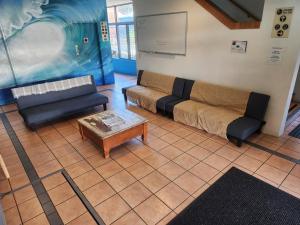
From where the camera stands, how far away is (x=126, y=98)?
5250mm

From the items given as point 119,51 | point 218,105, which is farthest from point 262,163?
point 119,51

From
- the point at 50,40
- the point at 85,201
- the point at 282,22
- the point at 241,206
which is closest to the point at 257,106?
the point at 282,22

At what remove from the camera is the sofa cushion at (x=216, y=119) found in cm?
324

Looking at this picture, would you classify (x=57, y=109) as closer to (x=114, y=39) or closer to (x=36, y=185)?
(x=36, y=185)

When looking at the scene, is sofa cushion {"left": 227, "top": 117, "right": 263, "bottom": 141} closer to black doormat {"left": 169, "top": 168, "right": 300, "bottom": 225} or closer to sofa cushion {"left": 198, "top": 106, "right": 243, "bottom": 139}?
sofa cushion {"left": 198, "top": 106, "right": 243, "bottom": 139}

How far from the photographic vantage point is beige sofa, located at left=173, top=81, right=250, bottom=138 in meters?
3.35

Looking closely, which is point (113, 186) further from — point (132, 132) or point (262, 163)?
point (262, 163)

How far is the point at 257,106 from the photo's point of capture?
128 inches

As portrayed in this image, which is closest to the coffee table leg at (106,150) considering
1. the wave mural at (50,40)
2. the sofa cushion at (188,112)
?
the sofa cushion at (188,112)

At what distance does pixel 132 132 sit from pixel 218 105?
1.73 meters

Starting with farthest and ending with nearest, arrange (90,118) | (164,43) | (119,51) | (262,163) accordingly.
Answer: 1. (119,51)
2. (164,43)
3. (90,118)
4. (262,163)

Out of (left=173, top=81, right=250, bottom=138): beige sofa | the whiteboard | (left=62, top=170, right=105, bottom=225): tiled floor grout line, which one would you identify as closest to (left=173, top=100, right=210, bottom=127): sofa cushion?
(left=173, top=81, right=250, bottom=138): beige sofa

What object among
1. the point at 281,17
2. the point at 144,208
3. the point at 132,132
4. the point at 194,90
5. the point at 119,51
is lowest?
the point at 144,208

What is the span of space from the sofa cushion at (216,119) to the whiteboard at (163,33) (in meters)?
1.51
